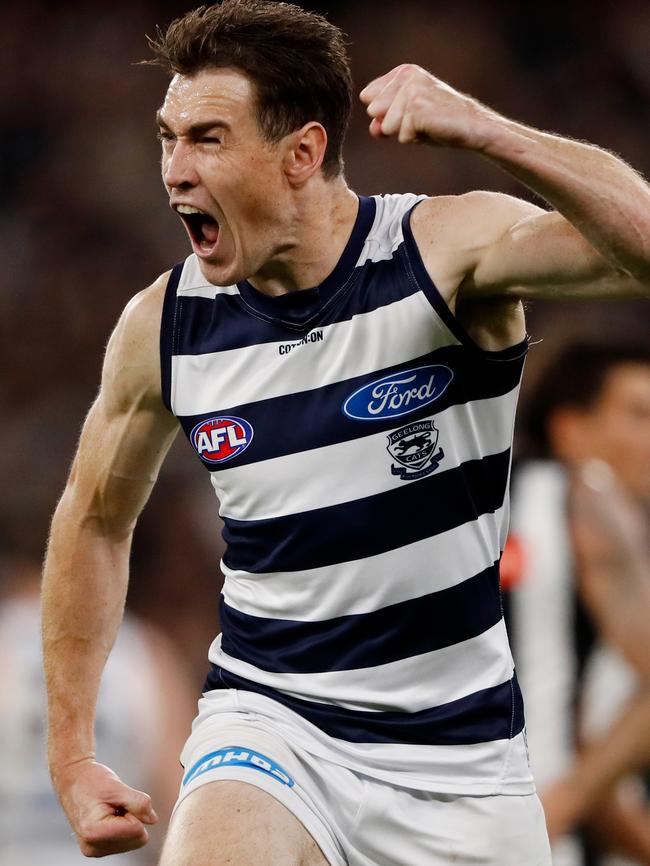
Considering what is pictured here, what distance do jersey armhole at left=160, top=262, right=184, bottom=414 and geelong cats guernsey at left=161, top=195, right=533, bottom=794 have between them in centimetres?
6

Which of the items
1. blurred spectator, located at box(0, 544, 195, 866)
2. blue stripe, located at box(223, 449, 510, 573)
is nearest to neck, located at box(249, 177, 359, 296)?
blue stripe, located at box(223, 449, 510, 573)

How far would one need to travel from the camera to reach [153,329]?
319cm

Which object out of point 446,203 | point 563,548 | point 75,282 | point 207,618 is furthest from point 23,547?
point 446,203

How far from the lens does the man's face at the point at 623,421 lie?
20.5 ft

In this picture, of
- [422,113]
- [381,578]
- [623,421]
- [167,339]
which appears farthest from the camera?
[623,421]

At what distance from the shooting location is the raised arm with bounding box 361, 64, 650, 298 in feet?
8.18

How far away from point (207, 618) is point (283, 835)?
15.4 feet

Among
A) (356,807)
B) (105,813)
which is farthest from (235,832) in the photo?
(105,813)

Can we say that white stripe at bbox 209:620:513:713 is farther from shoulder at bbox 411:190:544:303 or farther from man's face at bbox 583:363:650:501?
man's face at bbox 583:363:650:501

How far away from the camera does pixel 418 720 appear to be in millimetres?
2994

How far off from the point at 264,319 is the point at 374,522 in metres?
0.48

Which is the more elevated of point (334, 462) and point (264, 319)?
point (264, 319)

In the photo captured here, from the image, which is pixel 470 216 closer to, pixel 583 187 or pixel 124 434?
pixel 583 187

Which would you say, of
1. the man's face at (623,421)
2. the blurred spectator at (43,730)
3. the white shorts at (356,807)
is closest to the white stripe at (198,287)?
the white shorts at (356,807)
